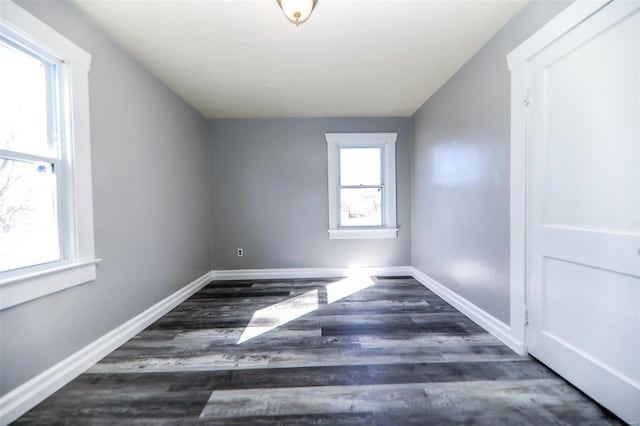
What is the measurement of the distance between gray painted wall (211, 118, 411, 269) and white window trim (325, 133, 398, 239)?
0.27 ft

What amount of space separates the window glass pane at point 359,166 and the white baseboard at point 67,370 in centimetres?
293

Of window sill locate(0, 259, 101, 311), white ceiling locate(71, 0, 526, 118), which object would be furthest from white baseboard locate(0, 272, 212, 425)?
white ceiling locate(71, 0, 526, 118)

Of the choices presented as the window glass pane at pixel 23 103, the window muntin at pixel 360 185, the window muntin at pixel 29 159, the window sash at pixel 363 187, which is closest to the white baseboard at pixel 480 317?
the window sash at pixel 363 187

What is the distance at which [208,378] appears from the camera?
164cm

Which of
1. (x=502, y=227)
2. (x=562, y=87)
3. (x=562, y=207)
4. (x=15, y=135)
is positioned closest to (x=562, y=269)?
(x=562, y=207)

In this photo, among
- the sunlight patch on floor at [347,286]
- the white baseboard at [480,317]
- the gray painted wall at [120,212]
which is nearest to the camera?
the gray painted wall at [120,212]

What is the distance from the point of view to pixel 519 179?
5.96 feet

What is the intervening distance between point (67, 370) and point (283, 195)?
2.83 m

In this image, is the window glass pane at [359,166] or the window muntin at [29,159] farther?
the window glass pane at [359,166]

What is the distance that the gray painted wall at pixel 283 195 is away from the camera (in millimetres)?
3914

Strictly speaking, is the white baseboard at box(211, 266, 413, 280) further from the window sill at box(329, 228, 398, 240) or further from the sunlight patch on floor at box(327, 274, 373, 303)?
the window sill at box(329, 228, 398, 240)

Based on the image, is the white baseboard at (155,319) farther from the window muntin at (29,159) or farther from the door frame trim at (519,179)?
the window muntin at (29,159)

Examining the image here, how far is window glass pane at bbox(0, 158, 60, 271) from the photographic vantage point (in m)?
1.42

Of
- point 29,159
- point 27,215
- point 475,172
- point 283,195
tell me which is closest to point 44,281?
point 27,215
